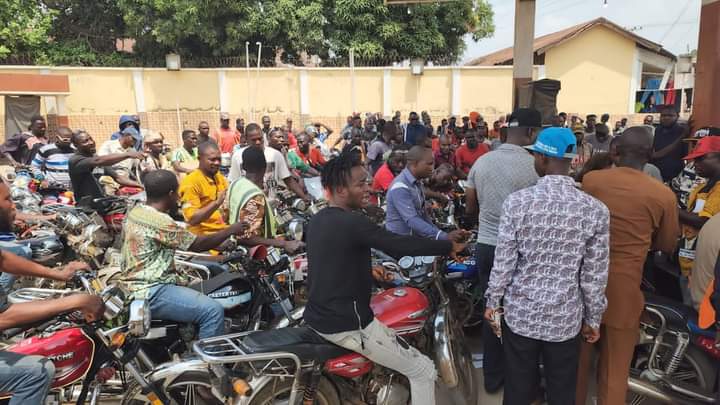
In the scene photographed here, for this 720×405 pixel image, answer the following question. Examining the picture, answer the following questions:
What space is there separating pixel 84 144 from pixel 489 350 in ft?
16.2

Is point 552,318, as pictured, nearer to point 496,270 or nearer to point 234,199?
point 496,270

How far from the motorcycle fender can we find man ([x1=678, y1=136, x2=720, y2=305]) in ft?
5.81

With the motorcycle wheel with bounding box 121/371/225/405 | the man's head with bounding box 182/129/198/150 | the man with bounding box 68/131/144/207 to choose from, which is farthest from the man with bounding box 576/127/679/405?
the man's head with bounding box 182/129/198/150

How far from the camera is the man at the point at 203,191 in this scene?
4477 mm

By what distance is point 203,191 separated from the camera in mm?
4535

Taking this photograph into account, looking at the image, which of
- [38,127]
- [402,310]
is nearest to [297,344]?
[402,310]

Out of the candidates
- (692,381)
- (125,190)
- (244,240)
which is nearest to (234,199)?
(244,240)

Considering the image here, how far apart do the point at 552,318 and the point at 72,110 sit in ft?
68.1

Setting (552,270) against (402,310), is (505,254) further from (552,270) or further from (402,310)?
(402,310)

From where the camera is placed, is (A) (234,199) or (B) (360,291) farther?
(A) (234,199)

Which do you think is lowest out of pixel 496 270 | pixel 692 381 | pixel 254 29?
pixel 692 381

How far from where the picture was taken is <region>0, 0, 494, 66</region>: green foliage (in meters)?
19.5

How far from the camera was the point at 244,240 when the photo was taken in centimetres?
370

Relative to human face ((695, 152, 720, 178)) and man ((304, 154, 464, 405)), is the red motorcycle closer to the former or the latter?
man ((304, 154, 464, 405))
